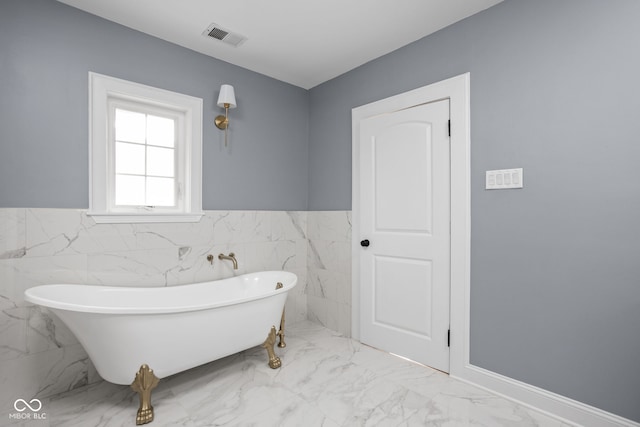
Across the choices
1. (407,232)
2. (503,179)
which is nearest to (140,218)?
(407,232)

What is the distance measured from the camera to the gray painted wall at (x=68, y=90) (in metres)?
1.86

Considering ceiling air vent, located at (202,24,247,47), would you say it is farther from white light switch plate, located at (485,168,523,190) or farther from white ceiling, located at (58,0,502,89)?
white light switch plate, located at (485,168,523,190)

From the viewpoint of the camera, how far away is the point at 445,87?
221 centimetres

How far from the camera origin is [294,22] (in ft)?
7.26

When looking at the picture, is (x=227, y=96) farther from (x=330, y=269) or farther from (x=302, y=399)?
(x=302, y=399)

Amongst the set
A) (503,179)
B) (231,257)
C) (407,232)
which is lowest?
(231,257)

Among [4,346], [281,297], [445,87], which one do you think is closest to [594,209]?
[445,87]

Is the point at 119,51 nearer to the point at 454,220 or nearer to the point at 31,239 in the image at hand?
the point at 31,239

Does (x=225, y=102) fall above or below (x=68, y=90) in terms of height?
above

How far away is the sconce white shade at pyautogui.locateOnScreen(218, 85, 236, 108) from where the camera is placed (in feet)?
8.43

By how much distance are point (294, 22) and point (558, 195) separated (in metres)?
2.00

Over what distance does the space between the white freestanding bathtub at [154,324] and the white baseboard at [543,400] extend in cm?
141

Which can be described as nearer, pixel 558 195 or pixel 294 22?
pixel 558 195

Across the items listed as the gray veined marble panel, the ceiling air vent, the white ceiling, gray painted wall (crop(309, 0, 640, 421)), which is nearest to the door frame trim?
gray painted wall (crop(309, 0, 640, 421))
